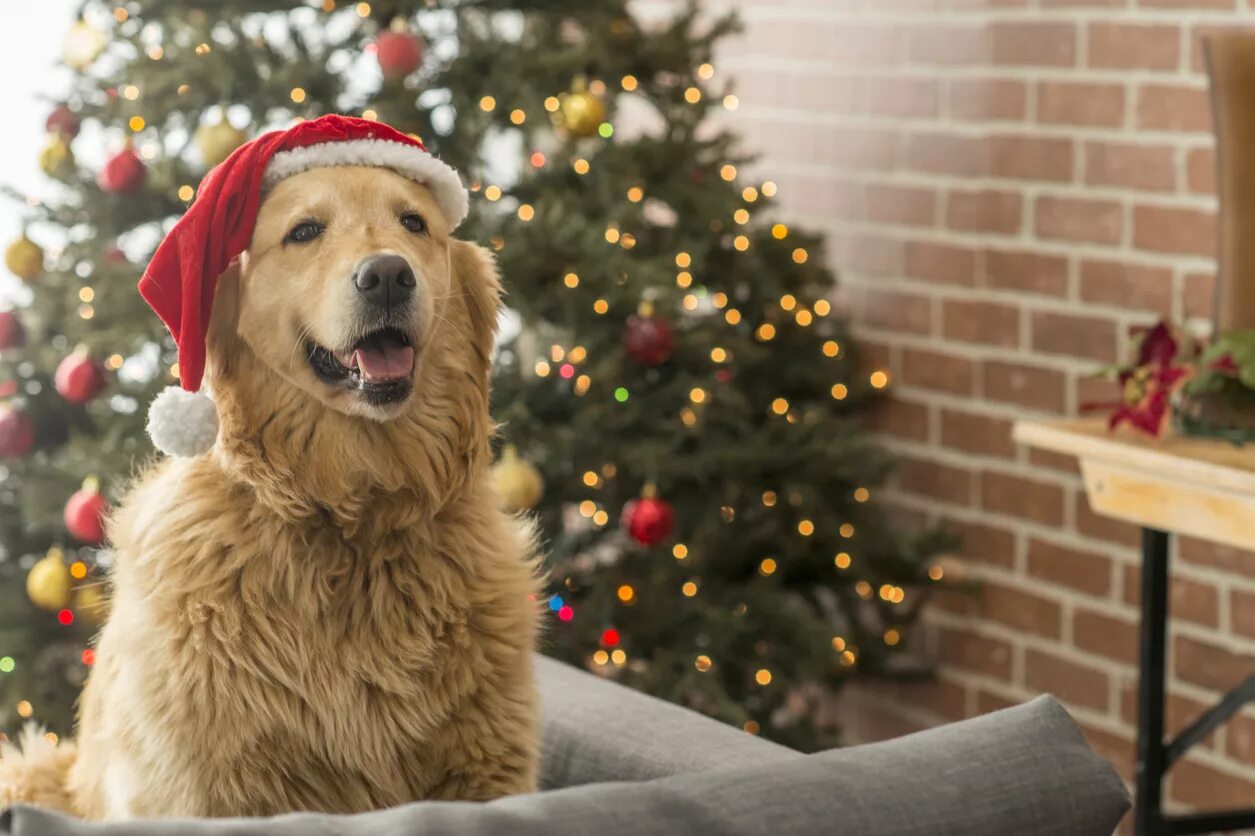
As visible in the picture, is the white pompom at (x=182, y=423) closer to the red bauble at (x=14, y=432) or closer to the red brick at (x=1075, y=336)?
the red bauble at (x=14, y=432)

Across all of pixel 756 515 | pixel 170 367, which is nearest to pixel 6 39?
pixel 170 367

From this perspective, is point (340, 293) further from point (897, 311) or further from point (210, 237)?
point (897, 311)

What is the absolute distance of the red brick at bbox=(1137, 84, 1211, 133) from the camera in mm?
2877

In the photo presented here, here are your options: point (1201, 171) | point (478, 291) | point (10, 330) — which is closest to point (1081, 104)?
point (1201, 171)

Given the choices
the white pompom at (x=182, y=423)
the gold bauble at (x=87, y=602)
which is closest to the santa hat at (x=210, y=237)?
the white pompom at (x=182, y=423)

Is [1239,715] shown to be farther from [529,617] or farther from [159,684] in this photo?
[159,684]

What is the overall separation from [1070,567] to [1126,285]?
0.60m

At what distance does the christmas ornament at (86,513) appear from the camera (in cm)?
269

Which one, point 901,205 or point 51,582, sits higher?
point 901,205

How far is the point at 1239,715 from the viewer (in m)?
2.96

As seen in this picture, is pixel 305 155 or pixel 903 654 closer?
pixel 305 155

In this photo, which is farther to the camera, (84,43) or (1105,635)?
(1105,635)

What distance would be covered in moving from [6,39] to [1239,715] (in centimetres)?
318

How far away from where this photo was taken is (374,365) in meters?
1.54
